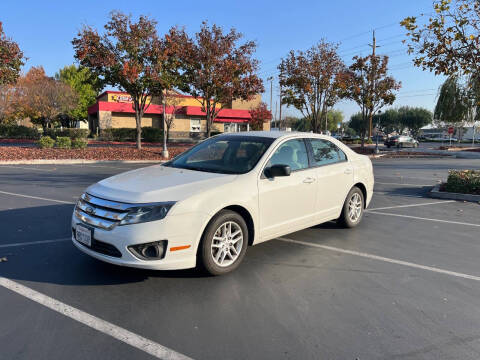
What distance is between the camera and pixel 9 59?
19.3m

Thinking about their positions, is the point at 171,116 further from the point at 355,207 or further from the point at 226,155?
the point at 226,155

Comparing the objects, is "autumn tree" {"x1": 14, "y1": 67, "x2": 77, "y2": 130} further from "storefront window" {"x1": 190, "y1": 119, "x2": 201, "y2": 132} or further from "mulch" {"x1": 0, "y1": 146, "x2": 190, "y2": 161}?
"mulch" {"x1": 0, "y1": 146, "x2": 190, "y2": 161}

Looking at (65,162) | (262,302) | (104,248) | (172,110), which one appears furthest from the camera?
(172,110)

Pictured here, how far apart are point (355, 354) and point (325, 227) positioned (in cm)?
370

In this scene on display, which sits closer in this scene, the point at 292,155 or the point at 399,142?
the point at 292,155

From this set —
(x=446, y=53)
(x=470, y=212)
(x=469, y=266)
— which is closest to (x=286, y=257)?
(x=469, y=266)

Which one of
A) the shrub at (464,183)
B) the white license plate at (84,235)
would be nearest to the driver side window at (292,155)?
the white license plate at (84,235)

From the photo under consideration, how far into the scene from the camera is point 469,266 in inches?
188

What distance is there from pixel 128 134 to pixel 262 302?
1562 inches

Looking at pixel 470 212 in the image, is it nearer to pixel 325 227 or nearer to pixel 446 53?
pixel 325 227

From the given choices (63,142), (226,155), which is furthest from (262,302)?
(63,142)

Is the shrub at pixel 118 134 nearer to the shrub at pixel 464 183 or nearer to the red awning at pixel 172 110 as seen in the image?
the red awning at pixel 172 110

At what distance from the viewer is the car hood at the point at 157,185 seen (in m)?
3.83

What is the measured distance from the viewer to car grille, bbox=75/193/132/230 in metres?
3.76
